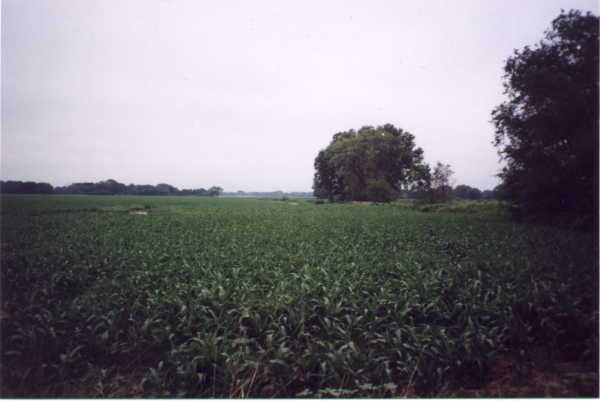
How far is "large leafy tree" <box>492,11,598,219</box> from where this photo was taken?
356 inches

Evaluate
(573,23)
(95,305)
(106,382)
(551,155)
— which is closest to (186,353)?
(106,382)

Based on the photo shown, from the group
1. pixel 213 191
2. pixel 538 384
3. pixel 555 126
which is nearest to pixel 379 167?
pixel 555 126

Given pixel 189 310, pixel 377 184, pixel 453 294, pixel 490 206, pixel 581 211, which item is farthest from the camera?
pixel 377 184

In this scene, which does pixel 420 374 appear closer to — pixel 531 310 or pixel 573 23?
pixel 531 310

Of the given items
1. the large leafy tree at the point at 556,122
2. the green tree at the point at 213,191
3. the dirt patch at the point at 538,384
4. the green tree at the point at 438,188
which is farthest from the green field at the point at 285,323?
the green tree at the point at 213,191

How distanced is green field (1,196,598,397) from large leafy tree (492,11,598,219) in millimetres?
6102

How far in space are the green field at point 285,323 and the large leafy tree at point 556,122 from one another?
20.0 feet

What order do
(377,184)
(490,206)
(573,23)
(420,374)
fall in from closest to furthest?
(420,374)
(573,23)
(490,206)
(377,184)

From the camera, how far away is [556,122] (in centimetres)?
1020

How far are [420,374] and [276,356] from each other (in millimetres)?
1744

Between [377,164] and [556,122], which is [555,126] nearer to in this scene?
[556,122]

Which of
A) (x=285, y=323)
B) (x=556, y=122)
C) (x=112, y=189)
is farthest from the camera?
(x=112, y=189)

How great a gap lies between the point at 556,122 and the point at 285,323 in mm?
14516

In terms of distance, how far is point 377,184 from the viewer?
41.2 metres
